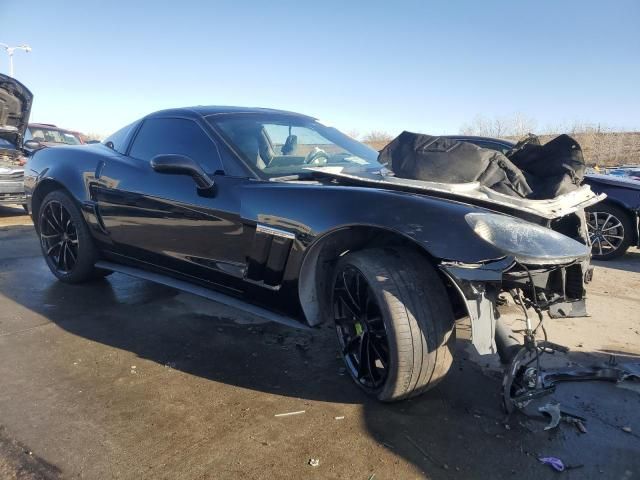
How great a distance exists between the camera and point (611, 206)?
19.1 feet

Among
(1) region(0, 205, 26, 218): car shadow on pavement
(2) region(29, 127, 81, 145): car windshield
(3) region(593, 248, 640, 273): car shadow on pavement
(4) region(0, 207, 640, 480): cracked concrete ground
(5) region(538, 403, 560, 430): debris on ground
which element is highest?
(2) region(29, 127, 81, 145): car windshield

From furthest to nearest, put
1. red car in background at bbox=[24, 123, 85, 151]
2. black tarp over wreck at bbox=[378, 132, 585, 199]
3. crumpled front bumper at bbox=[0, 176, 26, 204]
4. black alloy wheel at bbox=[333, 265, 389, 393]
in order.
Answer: red car in background at bbox=[24, 123, 85, 151], crumpled front bumper at bbox=[0, 176, 26, 204], black tarp over wreck at bbox=[378, 132, 585, 199], black alloy wheel at bbox=[333, 265, 389, 393]

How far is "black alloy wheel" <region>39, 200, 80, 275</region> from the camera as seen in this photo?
159 inches

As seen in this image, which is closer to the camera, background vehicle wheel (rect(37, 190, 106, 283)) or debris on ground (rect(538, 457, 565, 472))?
debris on ground (rect(538, 457, 565, 472))

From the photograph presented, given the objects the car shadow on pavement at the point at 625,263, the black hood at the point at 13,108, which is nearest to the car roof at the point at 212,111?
the car shadow on pavement at the point at 625,263

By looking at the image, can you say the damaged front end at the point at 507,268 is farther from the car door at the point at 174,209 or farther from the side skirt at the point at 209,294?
the car door at the point at 174,209

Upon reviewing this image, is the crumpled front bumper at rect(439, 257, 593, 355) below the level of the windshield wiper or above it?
below

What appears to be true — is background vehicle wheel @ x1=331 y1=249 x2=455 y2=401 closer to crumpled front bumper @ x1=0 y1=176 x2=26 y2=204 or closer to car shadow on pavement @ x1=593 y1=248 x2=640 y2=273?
car shadow on pavement @ x1=593 y1=248 x2=640 y2=273

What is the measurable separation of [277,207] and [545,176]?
5.07ft

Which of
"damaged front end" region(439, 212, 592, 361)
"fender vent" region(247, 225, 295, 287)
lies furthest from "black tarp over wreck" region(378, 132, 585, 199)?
"fender vent" region(247, 225, 295, 287)

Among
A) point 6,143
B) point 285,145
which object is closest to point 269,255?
point 285,145

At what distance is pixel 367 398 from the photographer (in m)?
2.39

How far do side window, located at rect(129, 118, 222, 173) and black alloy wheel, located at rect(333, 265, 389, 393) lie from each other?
1137 mm

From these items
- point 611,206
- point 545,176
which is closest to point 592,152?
point 611,206
